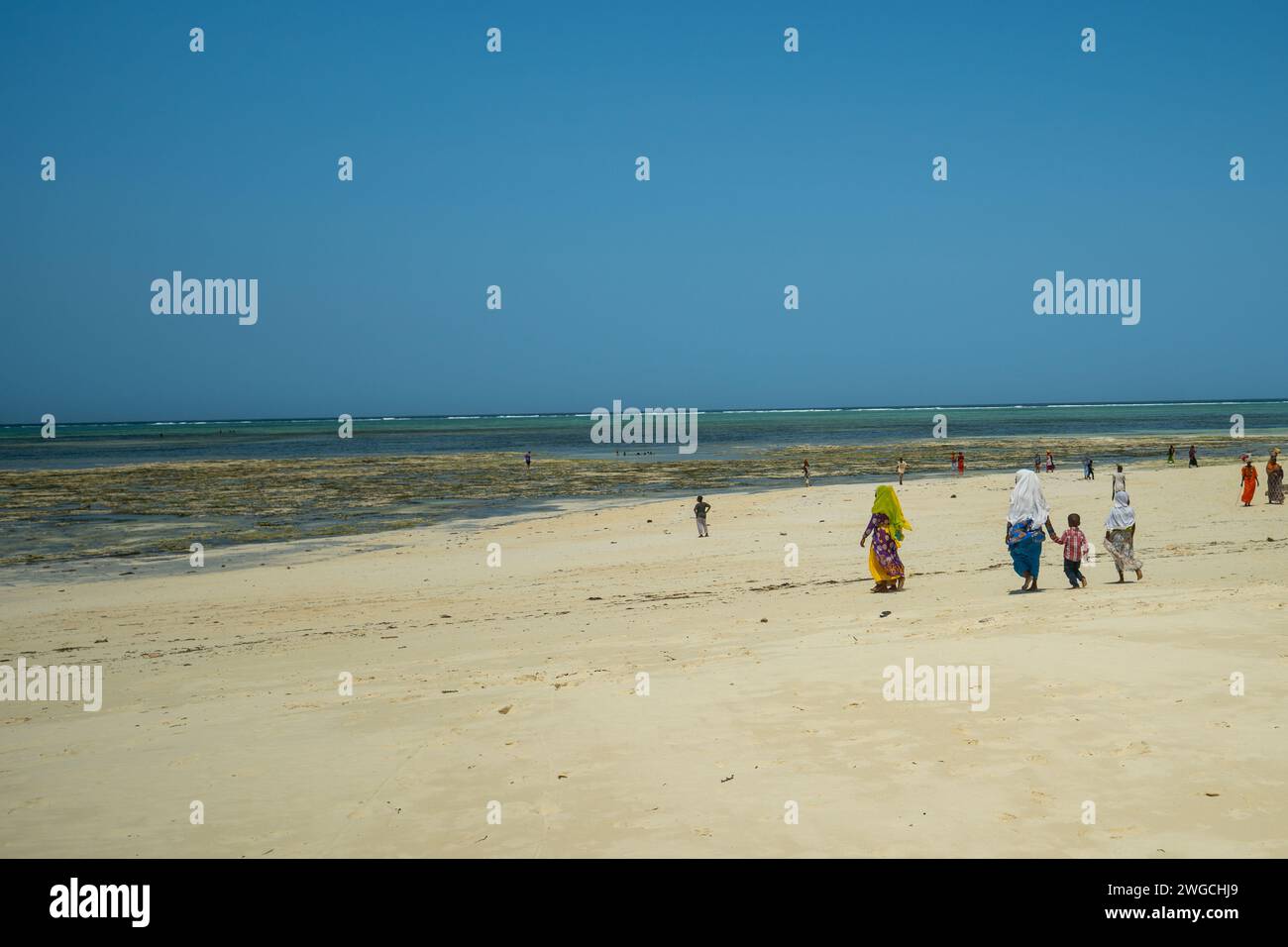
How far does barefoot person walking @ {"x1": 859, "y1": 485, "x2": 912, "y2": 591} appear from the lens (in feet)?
50.3

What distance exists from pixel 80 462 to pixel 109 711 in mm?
75204

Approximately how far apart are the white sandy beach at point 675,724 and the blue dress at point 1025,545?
59 cm

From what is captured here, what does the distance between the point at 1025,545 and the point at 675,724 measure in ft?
26.7

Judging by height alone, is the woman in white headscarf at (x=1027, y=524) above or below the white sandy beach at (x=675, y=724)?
above

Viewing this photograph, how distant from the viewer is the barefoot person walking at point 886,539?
15320mm

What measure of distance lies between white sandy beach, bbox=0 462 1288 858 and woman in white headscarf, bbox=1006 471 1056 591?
24.6 inches

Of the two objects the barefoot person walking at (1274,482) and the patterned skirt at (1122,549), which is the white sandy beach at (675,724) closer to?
the patterned skirt at (1122,549)

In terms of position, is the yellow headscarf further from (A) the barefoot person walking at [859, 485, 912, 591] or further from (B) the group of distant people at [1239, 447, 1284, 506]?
(B) the group of distant people at [1239, 447, 1284, 506]

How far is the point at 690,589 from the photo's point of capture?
17844 millimetres

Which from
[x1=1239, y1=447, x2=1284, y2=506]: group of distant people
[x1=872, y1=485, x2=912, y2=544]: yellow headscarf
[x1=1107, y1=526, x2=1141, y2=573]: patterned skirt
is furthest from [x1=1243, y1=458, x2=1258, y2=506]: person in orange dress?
[x1=872, y1=485, x2=912, y2=544]: yellow headscarf

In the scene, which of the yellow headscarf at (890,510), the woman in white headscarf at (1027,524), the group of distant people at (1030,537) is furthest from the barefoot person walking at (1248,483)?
the yellow headscarf at (890,510)

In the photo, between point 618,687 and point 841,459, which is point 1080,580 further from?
point 841,459
